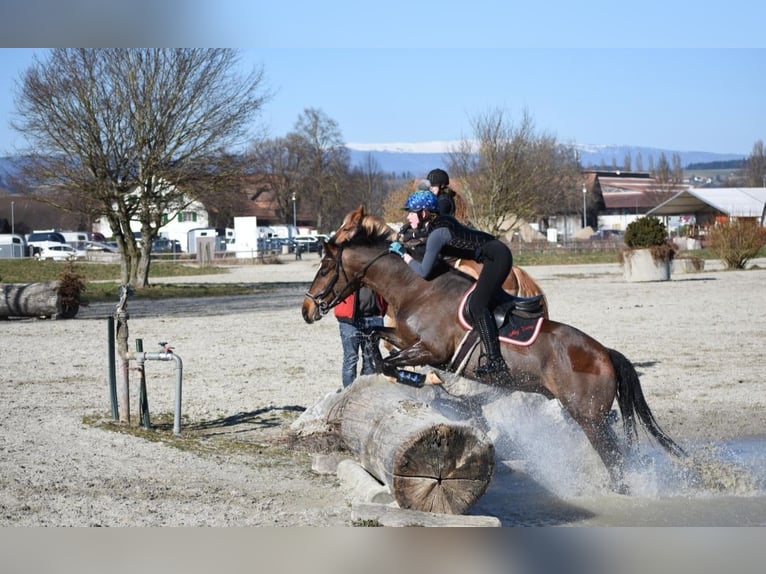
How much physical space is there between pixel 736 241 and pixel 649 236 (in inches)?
242

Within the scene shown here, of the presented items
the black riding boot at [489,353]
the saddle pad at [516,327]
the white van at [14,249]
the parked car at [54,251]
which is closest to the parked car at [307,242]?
the parked car at [54,251]

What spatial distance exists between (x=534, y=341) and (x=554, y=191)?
77.3 m

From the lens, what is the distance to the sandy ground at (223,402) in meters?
7.50

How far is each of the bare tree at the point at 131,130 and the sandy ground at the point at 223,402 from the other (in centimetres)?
1101

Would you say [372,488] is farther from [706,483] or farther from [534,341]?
[706,483]

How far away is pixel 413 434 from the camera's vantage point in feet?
22.9

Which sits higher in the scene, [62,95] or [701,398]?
[62,95]

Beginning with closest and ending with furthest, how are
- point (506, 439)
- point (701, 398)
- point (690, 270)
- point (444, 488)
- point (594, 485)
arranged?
point (444, 488)
point (594, 485)
point (506, 439)
point (701, 398)
point (690, 270)

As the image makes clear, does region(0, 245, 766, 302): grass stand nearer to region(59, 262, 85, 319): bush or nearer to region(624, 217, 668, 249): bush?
region(624, 217, 668, 249): bush

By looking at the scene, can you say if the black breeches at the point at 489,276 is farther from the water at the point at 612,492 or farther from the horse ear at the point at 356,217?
the water at the point at 612,492

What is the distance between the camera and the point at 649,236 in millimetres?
33469

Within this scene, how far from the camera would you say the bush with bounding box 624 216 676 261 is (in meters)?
33.0

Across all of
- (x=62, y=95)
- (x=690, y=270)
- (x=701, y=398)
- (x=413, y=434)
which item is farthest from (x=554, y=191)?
(x=413, y=434)

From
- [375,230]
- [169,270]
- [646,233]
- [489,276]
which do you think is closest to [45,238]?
[169,270]
